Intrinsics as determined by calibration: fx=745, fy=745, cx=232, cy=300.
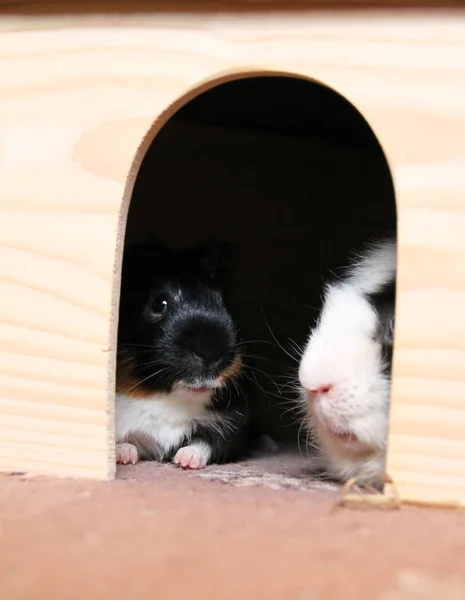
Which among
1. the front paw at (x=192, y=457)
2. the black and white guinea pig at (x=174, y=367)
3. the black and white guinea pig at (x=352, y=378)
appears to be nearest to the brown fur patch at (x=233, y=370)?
the black and white guinea pig at (x=174, y=367)

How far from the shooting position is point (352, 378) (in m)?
1.43

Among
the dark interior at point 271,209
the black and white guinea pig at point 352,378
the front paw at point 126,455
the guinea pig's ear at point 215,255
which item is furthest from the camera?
the dark interior at point 271,209

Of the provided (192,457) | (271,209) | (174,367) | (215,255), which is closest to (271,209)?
(271,209)

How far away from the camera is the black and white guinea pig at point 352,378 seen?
1.43 meters

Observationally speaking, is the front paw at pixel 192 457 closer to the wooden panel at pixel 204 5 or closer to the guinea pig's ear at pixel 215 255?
the guinea pig's ear at pixel 215 255

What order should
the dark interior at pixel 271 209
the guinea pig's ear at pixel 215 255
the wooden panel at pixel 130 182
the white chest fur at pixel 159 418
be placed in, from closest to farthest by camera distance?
1. the wooden panel at pixel 130 182
2. the white chest fur at pixel 159 418
3. the guinea pig's ear at pixel 215 255
4. the dark interior at pixel 271 209

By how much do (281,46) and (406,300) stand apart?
536 millimetres

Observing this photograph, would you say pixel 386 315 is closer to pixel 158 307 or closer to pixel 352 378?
pixel 352 378

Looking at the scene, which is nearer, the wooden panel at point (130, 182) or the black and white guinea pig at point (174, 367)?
the wooden panel at point (130, 182)

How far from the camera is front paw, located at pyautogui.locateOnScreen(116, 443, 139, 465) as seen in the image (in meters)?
1.80

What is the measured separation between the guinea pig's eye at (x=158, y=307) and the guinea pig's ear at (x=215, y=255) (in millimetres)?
204

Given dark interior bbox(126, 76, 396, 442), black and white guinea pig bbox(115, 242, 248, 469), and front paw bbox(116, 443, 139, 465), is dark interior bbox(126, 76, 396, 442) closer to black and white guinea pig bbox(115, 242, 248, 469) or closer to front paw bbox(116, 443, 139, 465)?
black and white guinea pig bbox(115, 242, 248, 469)

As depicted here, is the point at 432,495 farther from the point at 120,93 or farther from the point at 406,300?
the point at 120,93

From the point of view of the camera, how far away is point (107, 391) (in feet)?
4.79
